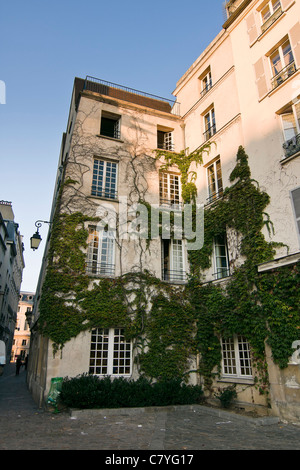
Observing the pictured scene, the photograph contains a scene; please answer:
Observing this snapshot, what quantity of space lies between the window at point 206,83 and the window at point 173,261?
7.69m

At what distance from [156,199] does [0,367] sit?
19.9 meters

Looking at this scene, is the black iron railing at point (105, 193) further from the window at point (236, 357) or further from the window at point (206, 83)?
the window at point (236, 357)

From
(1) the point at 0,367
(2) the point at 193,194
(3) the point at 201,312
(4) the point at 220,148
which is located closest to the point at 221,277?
(3) the point at 201,312

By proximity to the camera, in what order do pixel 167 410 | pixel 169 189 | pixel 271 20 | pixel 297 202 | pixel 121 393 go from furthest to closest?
pixel 169 189 < pixel 271 20 < pixel 167 410 < pixel 121 393 < pixel 297 202

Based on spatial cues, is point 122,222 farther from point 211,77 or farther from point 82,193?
point 211,77

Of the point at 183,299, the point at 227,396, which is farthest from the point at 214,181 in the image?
the point at 227,396

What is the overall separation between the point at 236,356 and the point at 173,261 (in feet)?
14.9

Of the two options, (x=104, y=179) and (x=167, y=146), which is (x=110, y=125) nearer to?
(x=167, y=146)

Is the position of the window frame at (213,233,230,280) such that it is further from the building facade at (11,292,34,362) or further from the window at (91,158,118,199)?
the building facade at (11,292,34,362)

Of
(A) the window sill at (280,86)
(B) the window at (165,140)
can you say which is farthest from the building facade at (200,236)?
(B) the window at (165,140)

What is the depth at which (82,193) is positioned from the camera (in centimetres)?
1248

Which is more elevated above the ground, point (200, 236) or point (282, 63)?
point (282, 63)

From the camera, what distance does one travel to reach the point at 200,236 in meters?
12.8

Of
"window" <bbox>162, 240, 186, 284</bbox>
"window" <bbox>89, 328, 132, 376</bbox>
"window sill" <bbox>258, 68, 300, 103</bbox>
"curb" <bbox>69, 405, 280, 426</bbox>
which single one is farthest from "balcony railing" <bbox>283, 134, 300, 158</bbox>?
"window" <bbox>89, 328, 132, 376</bbox>
